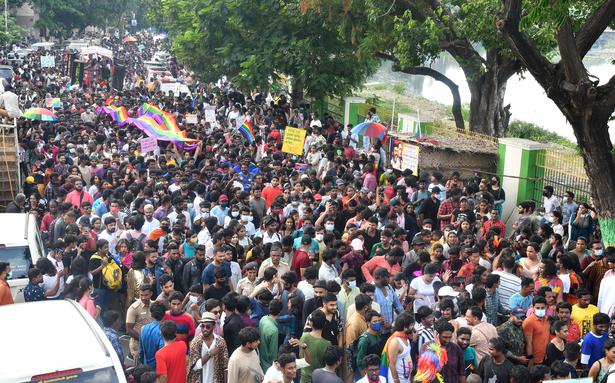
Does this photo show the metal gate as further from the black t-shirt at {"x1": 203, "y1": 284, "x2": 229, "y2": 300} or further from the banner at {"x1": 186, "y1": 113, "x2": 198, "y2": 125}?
the banner at {"x1": 186, "y1": 113, "x2": 198, "y2": 125}

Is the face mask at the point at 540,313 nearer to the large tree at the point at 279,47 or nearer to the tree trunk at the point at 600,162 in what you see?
the tree trunk at the point at 600,162

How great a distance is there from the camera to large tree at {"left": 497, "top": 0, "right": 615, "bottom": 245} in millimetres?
11852

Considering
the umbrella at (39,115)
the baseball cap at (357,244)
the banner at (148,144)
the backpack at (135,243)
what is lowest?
the backpack at (135,243)

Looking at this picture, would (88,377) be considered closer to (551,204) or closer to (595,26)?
(595,26)

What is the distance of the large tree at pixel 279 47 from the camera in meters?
24.9

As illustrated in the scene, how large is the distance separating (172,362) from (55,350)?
1289mm

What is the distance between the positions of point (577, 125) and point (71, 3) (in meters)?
64.2

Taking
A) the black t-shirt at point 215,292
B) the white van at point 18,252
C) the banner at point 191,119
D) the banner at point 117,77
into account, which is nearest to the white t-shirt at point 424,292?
the black t-shirt at point 215,292

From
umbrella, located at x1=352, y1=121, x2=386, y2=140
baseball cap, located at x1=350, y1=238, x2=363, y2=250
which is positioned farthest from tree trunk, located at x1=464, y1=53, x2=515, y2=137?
baseball cap, located at x1=350, y1=238, x2=363, y2=250

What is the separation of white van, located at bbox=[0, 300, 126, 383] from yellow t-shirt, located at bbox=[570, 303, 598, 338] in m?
4.73

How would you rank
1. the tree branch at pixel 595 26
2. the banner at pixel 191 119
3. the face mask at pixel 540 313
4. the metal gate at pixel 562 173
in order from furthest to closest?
the banner at pixel 191 119 < the metal gate at pixel 562 173 < the tree branch at pixel 595 26 < the face mask at pixel 540 313

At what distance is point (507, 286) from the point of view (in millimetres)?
10031

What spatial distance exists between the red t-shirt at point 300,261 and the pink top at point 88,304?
8.28ft

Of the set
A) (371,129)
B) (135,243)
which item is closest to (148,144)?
(371,129)
